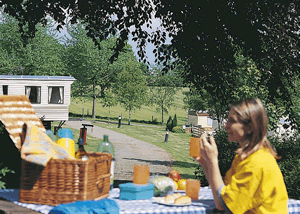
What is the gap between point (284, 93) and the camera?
29.3 feet

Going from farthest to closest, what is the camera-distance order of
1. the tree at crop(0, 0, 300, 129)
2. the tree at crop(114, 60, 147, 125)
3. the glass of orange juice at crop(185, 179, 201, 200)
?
1. the tree at crop(114, 60, 147, 125)
2. the tree at crop(0, 0, 300, 129)
3. the glass of orange juice at crop(185, 179, 201, 200)

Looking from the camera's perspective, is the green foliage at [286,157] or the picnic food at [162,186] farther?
the green foliage at [286,157]

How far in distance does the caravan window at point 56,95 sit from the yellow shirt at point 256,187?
2914 centimetres

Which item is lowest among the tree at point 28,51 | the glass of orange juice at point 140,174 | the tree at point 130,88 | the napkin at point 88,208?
the napkin at point 88,208

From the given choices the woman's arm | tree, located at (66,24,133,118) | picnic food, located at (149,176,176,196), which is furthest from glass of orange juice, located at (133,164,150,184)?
tree, located at (66,24,133,118)

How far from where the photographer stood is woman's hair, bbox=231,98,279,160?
2441mm

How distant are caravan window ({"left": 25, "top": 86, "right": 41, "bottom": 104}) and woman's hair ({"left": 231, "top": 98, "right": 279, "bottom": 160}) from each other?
95.7ft

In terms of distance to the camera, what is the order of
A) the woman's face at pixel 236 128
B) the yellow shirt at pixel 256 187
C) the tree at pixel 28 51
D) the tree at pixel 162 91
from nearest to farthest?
the yellow shirt at pixel 256 187
the woman's face at pixel 236 128
the tree at pixel 28 51
the tree at pixel 162 91

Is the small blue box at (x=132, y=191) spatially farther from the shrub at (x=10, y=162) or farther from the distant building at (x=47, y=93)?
the distant building at (x=47, y=93)

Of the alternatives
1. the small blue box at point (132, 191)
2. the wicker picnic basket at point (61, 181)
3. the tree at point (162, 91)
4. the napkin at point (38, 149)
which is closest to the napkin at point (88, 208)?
the wicker picnic basket at point (61, 181)

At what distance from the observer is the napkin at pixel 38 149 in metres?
2.74

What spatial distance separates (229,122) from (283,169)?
4942 mm

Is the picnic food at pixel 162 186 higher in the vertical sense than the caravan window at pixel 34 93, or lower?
lower

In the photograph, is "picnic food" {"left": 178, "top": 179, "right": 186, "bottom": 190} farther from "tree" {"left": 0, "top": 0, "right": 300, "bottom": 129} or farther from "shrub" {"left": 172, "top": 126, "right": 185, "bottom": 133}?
"shrub" {"left": 172, "top": 126, "right": 185, "bottom": 133}
